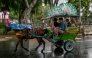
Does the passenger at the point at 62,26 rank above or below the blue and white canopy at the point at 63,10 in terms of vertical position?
below

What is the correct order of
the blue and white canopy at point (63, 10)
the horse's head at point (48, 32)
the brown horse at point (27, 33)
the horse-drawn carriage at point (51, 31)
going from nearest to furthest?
the horse-drawn carriage at point (51, 31), the brown horse at point (27, 33), the blue and white canopy at point (63, 10), the horse's head at point (48, 32)

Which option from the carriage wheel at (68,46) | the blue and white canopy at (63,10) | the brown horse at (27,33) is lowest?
the carriage wheel at (68,46)

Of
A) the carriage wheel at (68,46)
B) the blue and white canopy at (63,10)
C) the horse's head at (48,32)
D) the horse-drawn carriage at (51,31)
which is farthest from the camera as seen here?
the carriage wheel at (68,46)

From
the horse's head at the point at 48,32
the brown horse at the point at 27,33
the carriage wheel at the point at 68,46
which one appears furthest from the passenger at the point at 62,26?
the brown horse at the point at 27,33

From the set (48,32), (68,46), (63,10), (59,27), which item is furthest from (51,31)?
(68,46)

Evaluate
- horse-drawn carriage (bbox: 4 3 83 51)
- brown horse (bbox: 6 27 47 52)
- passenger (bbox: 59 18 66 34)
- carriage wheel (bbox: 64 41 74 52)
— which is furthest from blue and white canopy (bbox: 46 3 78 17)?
carriage wheel (bbox: 64 41 74 52)

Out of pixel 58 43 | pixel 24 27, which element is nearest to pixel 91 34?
pixel 58 43

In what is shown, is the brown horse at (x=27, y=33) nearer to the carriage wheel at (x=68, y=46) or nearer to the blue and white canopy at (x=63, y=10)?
the blue and white canopy at (x=63, y=10)

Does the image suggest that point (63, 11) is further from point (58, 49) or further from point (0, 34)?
point (0, 34)

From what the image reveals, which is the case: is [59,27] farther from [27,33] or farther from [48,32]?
[27,33]

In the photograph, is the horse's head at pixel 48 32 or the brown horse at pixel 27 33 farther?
the horse's head at pixel 48 32

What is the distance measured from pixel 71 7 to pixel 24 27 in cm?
264

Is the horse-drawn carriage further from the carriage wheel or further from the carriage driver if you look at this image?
the carriage driver

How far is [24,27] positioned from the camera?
13.1 meters
